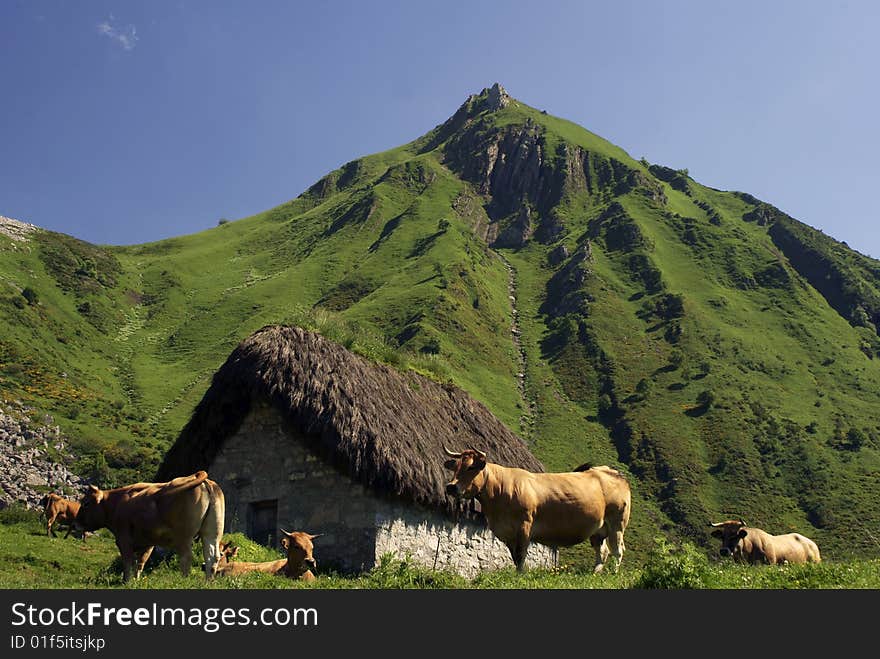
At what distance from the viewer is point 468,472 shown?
1262 cm

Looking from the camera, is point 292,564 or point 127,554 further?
point 292,564

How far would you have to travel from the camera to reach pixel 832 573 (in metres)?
9.45

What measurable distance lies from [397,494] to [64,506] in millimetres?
11298

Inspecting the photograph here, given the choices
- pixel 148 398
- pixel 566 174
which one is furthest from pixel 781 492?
pixel 566 174

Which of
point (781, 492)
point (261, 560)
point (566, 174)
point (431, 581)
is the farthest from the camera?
point (566, 174)

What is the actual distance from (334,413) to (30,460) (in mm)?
42807

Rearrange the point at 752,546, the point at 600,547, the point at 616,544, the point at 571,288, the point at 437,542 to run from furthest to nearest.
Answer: the point at 571,288, the point at 437,542, the point at 752,546, the point at 600,547, the point at 616,544

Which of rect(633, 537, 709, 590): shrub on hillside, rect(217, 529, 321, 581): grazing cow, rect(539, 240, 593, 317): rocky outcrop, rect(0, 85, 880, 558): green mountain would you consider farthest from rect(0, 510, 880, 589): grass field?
rect(539, 240, 593, 317): rocky outcrop

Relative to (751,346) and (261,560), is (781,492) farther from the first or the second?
(261,560)

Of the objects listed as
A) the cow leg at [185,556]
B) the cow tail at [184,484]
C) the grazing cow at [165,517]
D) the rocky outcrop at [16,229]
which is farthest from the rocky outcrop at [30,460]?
the rocky outcrop at [16,229]

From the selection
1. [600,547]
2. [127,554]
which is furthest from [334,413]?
[600,547]

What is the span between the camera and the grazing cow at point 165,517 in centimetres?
1152

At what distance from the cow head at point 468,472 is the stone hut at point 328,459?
3.97m

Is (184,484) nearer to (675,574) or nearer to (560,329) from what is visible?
(675,574)
